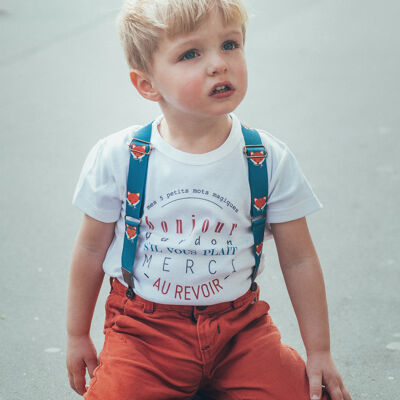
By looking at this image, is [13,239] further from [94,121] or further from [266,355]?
[266,355]

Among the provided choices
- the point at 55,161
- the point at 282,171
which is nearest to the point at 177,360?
the point at 282,171

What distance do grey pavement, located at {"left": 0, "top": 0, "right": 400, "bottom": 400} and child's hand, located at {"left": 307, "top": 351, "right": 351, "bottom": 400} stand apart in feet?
1.29

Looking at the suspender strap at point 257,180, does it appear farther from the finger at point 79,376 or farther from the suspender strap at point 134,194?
the finger at point 79,376

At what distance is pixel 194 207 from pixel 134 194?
0.44 ft

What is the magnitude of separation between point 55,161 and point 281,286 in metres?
1.34

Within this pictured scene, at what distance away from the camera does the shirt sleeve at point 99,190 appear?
4.90 ft

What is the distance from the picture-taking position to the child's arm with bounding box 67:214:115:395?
1564 millimetres

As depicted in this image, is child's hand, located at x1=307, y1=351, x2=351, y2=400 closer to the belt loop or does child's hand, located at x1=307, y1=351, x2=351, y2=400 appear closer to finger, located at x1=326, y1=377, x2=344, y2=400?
finger, located at x1=326, y1=377, x2=344, y2=400

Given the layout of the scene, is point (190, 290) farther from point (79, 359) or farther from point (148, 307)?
point (79, 359)

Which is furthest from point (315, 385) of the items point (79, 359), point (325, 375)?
point (79, 359)

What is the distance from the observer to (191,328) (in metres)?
1.48

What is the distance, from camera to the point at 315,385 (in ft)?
4.83

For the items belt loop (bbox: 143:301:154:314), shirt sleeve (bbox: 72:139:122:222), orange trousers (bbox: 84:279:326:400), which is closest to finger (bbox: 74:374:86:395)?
orange trousers (bbox: 84:279:326:400)

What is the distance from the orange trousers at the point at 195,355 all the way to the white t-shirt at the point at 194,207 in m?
0.04
